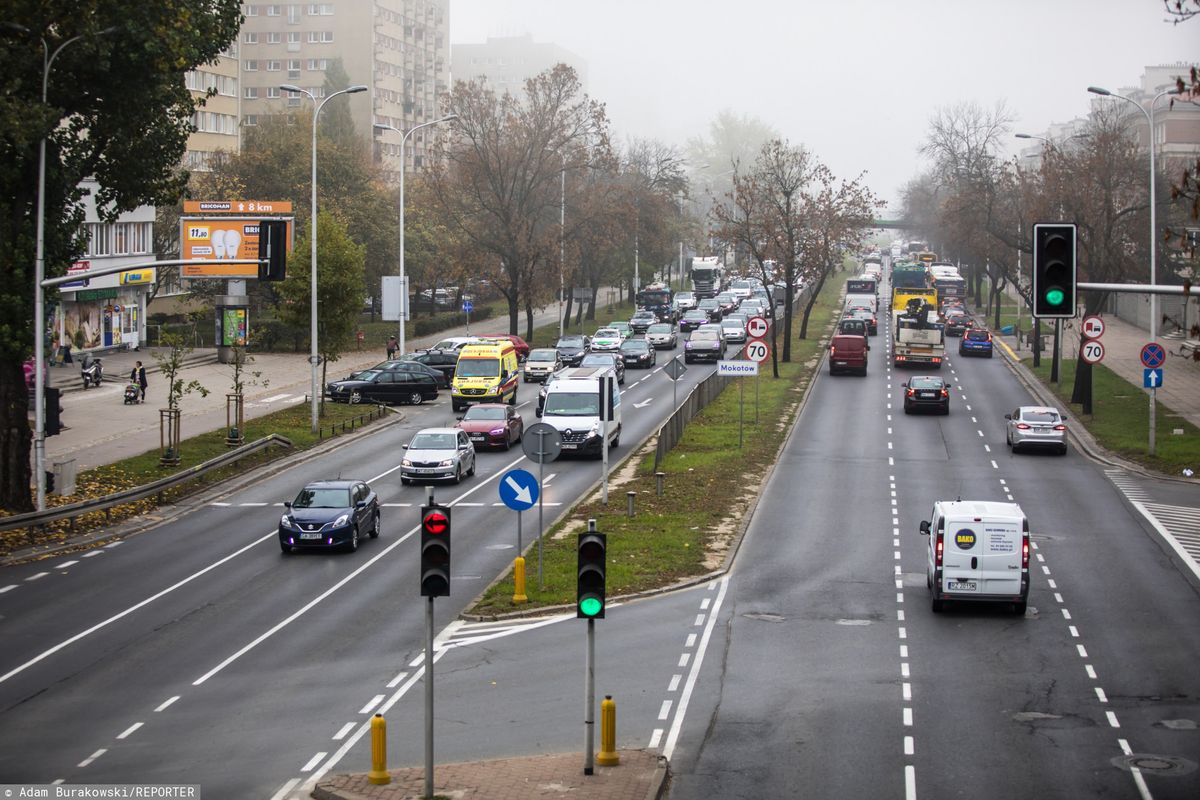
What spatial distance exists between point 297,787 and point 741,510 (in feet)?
67.9

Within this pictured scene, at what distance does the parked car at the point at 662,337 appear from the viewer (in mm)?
81375

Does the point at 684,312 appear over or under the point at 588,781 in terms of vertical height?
over

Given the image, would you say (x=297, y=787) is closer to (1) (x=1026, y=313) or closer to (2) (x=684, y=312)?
(2) (x=684, y=312)

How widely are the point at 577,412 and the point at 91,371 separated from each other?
26116mm

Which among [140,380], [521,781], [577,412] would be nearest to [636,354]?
[140,380]

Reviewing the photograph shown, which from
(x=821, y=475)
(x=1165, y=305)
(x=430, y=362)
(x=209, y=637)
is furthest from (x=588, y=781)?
(x=1165, y=305)

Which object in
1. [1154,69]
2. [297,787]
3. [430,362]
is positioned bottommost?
[297,787]

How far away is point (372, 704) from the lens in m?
20.2

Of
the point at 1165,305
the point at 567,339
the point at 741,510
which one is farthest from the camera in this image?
the point at 1165,305

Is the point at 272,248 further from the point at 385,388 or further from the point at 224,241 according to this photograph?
the point at 224,241

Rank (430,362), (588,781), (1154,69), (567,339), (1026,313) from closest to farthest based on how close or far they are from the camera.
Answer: (588,781), (430,362), (567,339), (1026,313), (1154,69)

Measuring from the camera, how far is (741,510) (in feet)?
118

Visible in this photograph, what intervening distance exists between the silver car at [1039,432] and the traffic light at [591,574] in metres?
32.3

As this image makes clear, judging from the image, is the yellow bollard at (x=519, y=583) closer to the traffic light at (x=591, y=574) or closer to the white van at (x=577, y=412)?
the traffic light at (x=591, y=574)
